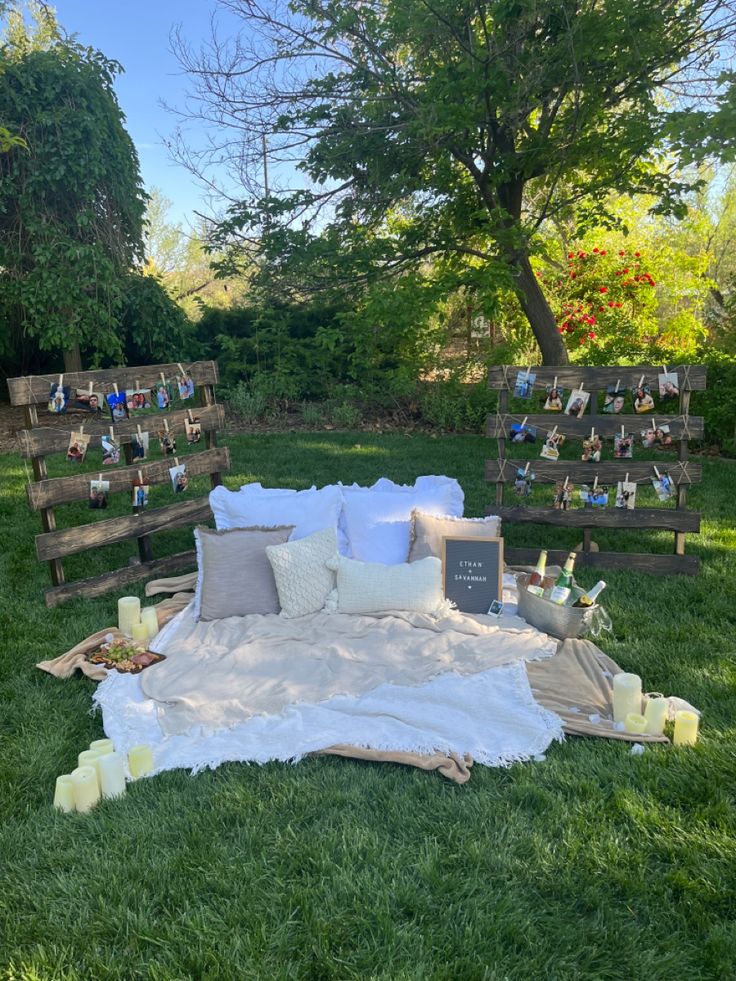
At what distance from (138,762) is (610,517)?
339cm

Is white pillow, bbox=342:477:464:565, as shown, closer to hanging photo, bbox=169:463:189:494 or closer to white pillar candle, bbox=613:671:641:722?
hanging photo, bbox=169:463:189:494

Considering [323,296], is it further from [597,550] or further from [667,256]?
[667,256]

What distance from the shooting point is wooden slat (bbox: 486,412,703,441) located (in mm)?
4559

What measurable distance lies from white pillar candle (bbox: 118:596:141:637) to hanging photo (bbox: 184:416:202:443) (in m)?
1.38

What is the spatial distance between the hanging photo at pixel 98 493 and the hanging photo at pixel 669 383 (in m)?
3.65

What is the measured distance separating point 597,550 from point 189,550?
2.99 m

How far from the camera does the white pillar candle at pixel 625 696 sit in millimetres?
2930

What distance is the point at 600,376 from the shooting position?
182 inches

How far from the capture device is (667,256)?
10484mm

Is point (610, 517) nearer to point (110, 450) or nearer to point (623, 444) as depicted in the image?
point (623, 444)

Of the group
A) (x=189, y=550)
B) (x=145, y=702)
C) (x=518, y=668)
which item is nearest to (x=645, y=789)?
(x=518, y=668)

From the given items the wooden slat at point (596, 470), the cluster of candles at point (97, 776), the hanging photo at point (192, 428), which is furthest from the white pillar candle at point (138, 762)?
the wooden slat at point (596, 470)

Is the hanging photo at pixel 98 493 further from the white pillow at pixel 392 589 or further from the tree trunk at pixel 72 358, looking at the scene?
the tree trunk at pixel 72 358

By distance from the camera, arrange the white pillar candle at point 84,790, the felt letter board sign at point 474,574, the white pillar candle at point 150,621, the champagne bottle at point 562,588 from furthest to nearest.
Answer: the felt letter board sign at point 474,574 < the white pillar candle at point 150,621 < the champagne bottle at point 562,588 < the white pillar candle at point 84,790
